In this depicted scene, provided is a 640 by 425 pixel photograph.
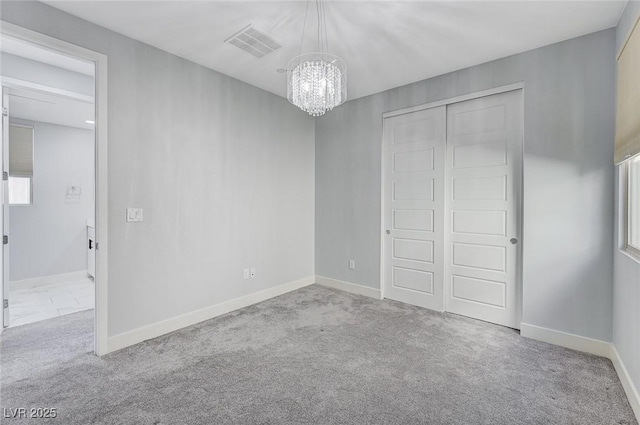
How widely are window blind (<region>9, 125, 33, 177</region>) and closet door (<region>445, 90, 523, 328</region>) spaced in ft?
19.9

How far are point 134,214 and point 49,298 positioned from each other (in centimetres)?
264

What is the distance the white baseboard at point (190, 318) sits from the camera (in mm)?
2605

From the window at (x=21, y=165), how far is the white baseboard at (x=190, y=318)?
3643mm

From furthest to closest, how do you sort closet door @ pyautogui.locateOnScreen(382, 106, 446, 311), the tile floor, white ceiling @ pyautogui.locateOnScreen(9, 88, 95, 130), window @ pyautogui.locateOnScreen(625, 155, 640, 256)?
white ceiling @ pyautogui.locateOnScreen(9, 88, 95, 130)
closet door @ pyautogui.locateOnScreen(382, 106, 446, 311)
the tile floor
window @ pyautogui.locateOnScreen(625, 155, 640, 256)

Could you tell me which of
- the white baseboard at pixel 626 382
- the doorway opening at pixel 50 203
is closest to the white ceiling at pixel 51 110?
the doorway opening at pixel 50 203

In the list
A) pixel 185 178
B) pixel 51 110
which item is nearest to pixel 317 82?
pixel 185 178

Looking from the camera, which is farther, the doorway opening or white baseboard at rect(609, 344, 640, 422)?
the doorway opening

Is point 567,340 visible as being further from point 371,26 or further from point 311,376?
point 371,26

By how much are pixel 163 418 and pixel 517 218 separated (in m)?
3.35

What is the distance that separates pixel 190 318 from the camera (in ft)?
10.2

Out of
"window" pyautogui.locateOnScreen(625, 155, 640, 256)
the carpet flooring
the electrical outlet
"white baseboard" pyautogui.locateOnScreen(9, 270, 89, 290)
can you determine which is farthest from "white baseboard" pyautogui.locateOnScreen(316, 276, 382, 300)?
"white baseboard" pyautogui.locateOnScreen(9, 270, 89, 290)

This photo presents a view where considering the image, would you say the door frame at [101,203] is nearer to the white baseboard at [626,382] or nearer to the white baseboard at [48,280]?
the white baseboard at [48,280]

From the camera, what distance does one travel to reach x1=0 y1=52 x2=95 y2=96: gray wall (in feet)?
9.27

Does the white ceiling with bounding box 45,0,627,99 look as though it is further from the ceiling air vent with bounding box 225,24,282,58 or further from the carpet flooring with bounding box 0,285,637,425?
the carpet flooring with bounding box 0,285,637,425
